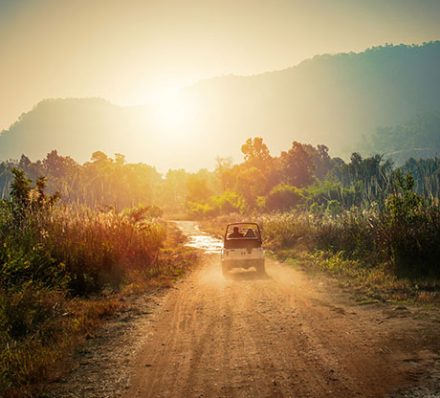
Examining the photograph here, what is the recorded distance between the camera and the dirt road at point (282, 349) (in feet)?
16.7

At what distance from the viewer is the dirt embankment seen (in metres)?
5.10

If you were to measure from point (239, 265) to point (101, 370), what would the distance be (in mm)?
9641

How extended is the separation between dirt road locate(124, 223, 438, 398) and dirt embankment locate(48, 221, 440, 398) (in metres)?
0.01

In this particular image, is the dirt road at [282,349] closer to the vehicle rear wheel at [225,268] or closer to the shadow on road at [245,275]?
the shadow on road at [245,275]

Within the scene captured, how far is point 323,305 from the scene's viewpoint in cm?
972

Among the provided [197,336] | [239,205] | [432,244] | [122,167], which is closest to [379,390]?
[197,336]

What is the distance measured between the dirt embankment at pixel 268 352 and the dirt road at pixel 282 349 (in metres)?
0.01

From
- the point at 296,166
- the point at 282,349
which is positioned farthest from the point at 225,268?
the point at 296,166

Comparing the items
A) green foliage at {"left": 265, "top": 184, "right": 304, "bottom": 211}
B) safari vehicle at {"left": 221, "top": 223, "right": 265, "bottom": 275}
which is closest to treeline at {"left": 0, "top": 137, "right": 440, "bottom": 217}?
green foliage at {"left": 265, "top": 184, "right": 304, "bottom": 211}

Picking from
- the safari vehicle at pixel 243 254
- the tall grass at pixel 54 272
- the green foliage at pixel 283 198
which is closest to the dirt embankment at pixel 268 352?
the tall grass at pixel 54 272

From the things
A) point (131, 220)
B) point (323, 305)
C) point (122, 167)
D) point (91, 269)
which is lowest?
point (323, 305)

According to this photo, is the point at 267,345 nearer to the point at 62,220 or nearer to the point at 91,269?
the point at 91,269

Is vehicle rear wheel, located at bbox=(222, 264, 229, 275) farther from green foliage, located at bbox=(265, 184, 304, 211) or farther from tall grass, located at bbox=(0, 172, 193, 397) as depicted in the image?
green foliage, located at bbox=(265, 184, 304, 211)

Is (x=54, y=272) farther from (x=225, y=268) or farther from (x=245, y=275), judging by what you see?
(x=245, y=275)
